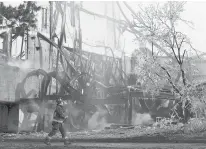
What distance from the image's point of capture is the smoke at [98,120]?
28.4 meters

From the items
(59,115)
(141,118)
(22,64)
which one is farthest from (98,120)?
(59,115)

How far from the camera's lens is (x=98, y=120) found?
28859 mm

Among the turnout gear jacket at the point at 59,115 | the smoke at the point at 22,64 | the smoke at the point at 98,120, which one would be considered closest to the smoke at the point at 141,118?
the smoke at the point at 98,120

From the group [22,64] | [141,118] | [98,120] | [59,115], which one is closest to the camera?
[59,115]

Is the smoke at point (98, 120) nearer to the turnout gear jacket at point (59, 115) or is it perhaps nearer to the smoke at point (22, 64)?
the smoke at point (22, 64)

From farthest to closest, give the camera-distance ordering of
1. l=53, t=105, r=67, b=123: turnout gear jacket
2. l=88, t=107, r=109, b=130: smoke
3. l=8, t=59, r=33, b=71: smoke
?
l=88, t=107, r=109, b=130: smoke → l=8, t=59, r=33, b=71: smoke → l=53, t=105, r=67, b=123: turnout gear jacket

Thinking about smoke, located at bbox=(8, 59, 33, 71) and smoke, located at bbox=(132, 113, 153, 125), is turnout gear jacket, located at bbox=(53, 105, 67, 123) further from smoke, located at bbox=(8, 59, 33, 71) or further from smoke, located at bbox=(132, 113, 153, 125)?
smoke, located at bbox=(132, 113, 153, 125)

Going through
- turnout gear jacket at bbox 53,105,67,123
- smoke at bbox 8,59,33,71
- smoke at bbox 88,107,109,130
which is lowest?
smoke at bbox 88,107,109,130

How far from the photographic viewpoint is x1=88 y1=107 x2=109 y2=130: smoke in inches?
1117

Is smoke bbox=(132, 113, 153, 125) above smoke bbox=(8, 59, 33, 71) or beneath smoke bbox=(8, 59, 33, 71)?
beneath

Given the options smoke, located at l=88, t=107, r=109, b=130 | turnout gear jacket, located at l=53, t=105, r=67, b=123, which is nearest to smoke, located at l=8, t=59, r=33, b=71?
smoke, located at l=88, t=107, r=109, b=130

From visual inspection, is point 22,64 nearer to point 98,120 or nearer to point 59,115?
point 98,120

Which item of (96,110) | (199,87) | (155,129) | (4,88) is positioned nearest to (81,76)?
(96,110)

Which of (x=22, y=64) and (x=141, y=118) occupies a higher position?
(x=22, y=64)
